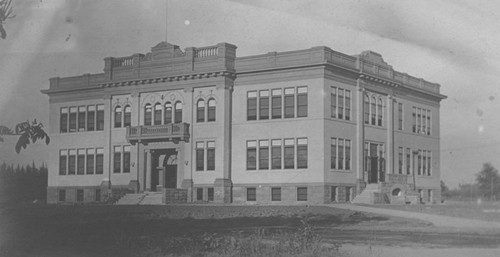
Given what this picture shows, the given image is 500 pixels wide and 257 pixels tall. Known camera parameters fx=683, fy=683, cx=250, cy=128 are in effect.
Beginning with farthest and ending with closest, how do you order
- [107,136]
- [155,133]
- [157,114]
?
[157,114] → [155,133] → [107,136]

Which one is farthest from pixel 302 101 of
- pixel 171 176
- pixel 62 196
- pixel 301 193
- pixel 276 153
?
pixel 62 196

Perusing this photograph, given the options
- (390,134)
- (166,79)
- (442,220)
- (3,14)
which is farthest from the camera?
(390,134)

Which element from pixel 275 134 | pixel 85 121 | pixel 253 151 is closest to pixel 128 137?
pixel 85 121

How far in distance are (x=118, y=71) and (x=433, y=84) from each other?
661 centimetres

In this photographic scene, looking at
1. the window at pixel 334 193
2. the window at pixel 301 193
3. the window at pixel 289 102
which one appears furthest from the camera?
the window at pixel 334 193

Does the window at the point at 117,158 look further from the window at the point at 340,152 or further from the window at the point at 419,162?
the window at the point at 419,162

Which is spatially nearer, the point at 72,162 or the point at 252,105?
the point at 72,162

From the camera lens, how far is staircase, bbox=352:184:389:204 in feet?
57.7

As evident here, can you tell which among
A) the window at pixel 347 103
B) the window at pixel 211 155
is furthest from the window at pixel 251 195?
the window at pixel 347 103

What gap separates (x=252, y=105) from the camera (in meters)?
19.2

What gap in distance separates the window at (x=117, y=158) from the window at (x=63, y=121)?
3.94 feet

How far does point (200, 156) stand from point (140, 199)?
304cm

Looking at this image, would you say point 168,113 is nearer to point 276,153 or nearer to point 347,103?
point 347,103

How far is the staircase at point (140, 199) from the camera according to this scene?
1455 centimetres
